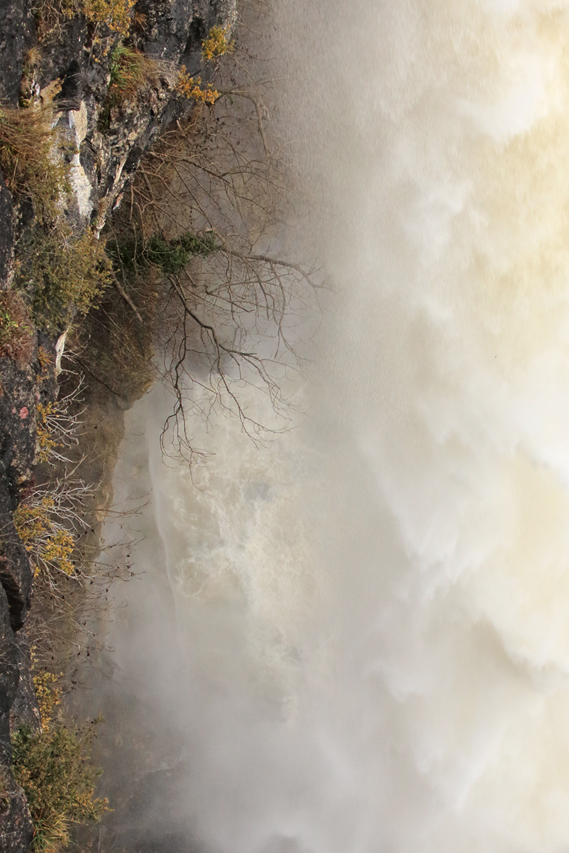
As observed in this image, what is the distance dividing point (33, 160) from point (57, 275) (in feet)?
2.63

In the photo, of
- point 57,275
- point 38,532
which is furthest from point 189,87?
point 38,532

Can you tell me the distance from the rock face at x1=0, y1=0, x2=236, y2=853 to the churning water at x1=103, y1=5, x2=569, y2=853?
2656mm

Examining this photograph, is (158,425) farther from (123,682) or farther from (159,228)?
(123,682)

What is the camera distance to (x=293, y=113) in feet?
24.9

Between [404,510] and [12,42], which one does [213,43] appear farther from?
[404,510]

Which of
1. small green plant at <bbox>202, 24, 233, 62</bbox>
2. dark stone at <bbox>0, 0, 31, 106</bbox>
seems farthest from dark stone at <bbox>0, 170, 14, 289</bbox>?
small green plant at <bbox>202, 24, 233, 62</bbox>

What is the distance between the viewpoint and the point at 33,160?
430 cm

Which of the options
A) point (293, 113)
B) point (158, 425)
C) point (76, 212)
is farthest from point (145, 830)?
point (293, 113)

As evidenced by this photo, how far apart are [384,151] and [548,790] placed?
8.57 metres

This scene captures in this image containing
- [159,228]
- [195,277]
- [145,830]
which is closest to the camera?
[159,228]

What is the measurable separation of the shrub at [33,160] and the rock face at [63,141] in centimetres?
12

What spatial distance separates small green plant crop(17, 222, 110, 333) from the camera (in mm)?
4551

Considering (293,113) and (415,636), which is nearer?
(293,113)

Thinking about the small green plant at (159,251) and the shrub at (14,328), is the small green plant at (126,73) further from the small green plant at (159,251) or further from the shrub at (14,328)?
the shrub at (14,328)
